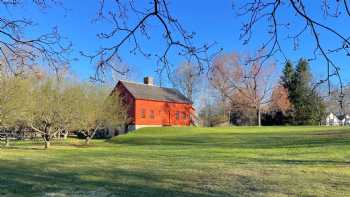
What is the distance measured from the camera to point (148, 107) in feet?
207

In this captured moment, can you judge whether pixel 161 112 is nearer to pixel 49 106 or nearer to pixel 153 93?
pixel 153 93

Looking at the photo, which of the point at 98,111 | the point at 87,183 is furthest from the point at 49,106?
the point at 87,183

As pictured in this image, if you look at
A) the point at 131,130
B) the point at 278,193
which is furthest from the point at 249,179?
the point at 131,130

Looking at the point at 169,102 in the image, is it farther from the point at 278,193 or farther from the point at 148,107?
the point at 278,193

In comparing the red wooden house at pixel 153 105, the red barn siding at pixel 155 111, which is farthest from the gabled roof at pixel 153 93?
the red barn siding at pixel 155 111

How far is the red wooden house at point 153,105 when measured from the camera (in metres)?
61.4

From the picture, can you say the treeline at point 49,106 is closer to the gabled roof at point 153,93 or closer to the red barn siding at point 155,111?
the red barn siding at point 155,111

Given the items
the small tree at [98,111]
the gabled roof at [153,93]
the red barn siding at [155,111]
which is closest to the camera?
the small tree at [98,111]

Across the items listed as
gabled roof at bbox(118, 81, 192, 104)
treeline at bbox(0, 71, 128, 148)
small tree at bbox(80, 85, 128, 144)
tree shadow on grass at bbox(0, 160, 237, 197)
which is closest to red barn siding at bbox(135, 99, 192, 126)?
gabled roof at bbox(118, 81, 192, 104)

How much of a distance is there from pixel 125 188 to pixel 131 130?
4779 cm

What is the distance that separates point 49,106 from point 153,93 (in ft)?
94.8

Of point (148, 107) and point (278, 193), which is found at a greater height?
point (148, 107)

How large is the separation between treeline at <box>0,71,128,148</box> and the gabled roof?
51.9 ft

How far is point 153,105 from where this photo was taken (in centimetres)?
6372
